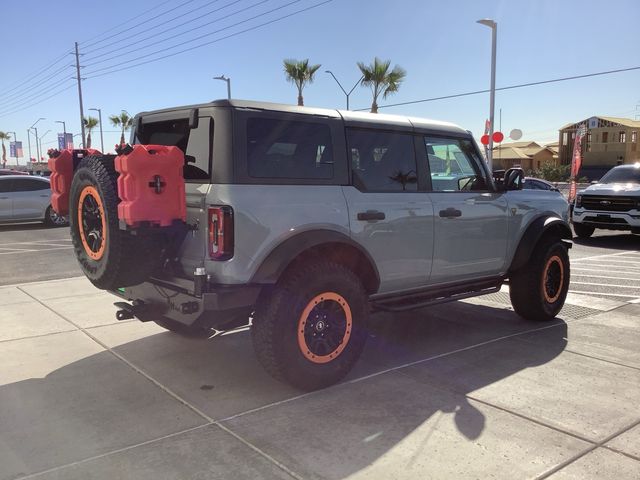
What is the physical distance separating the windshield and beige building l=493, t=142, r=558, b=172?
157 ft

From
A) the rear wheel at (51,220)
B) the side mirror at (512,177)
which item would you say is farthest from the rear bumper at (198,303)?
the rear wheel at (51,220)

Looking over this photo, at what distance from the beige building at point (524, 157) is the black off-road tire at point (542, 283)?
56882 millimetres

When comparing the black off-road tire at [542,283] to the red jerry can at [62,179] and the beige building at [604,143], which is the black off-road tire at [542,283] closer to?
the red jerry can at [62,179]

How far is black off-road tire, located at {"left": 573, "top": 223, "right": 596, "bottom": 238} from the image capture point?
13.2m

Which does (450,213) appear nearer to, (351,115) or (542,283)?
(351,115)

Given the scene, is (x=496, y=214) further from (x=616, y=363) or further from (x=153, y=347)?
(x=153, y=347)

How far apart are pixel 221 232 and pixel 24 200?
13378 millimetres

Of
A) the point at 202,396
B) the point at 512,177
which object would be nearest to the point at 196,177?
the point at 202,396

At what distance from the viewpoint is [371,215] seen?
160 inches

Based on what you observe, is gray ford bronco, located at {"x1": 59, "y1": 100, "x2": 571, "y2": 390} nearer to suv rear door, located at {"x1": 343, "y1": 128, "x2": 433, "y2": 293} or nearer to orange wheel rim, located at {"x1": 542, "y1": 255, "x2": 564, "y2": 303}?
suv rear door, located at {"x1": 343, "y1": 128, "x2": 433, "y2": 293}

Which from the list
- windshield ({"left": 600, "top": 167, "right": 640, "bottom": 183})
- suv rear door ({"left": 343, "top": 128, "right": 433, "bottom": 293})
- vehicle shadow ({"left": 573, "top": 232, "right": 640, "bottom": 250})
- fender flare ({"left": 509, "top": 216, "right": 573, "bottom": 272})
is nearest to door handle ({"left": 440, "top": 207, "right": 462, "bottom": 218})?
suv rear door ({"left": 343, "top": 128, "right": 433, "bottom": 293})

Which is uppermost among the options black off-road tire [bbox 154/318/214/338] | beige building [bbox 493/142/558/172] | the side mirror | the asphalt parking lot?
beige building [bbox 493/142/558/172]

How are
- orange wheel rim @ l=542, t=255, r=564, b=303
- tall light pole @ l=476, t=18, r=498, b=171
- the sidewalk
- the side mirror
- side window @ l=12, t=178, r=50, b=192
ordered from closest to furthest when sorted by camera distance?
the sidewalk, the side mirror, orange wheel rim @ l=542, t=255, r=564, b=303, side window @ l=12, t=178, r=50, b=192, tall light pole @ l=476, t=18, r=498, b=171

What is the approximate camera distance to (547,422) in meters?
3.32
